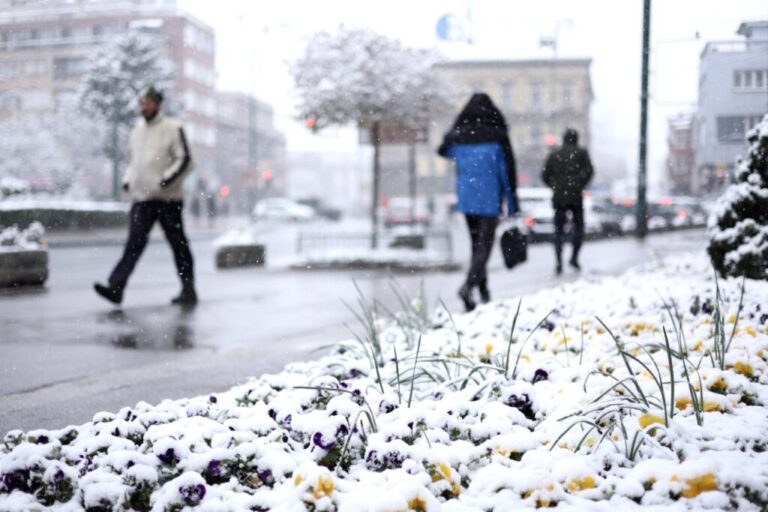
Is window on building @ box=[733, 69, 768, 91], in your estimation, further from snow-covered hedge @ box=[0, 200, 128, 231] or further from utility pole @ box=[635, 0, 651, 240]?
snow-covered hedge @ box=[0, 200, 128, 231]

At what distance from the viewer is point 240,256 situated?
45.2ft

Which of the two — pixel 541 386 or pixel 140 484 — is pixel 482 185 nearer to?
pixel 541 386

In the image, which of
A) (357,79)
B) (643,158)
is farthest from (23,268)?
(643,158)

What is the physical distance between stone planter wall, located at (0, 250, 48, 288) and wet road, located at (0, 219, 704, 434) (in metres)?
0.23

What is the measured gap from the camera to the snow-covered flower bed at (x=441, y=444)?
215cm

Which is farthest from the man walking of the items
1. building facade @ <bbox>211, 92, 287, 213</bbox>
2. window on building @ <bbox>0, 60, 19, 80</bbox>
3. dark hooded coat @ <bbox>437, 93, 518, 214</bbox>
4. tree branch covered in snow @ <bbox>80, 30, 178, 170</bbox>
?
building facade @ <bbox>211, 92, 287, 213</bbox>

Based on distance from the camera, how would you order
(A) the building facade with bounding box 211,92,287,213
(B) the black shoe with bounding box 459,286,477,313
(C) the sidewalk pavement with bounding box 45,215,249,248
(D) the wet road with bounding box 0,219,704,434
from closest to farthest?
(D) the wet road with bounding box 0,219,704,434
(B) the black shoe with bounding box 459,286,477,313
(C) the sidewalk pavement with bounding box 45,215,249,248
(A) the building facade with bounding box 211,92,287,213

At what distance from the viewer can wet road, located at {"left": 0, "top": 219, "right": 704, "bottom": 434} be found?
393cm

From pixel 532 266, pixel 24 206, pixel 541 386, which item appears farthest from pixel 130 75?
pixel 541 386

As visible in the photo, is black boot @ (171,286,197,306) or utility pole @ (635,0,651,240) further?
utility pole @ (635,0,651,240)

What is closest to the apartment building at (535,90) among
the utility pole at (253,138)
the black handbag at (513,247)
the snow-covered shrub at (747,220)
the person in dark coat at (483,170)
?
the person in dark coat at (483,170)

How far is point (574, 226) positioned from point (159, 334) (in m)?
6.33

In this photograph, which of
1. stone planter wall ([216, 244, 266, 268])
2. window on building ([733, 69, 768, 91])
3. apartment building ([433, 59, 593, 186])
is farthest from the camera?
apartment building ([433, 59, 593, 186])

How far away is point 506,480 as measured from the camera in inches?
88.6
